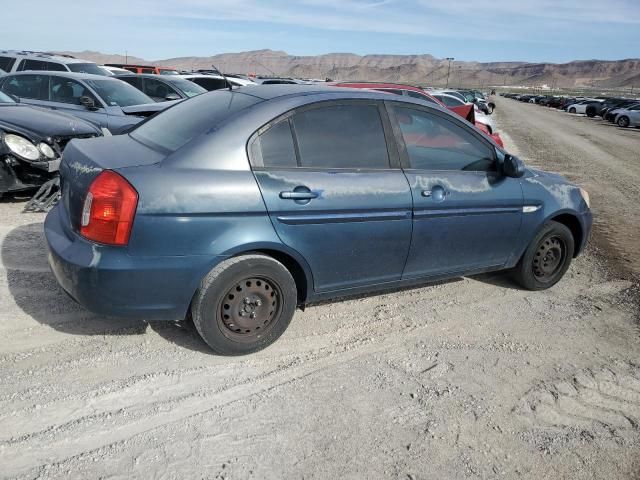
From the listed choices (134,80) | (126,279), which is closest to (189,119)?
(126,279)

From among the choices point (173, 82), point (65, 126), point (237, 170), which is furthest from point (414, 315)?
point (173, 82)

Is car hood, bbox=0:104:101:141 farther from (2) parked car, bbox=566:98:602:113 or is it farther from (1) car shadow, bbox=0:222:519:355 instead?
(2) parked car, bbox=566:98:602:113

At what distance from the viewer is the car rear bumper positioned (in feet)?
9.72

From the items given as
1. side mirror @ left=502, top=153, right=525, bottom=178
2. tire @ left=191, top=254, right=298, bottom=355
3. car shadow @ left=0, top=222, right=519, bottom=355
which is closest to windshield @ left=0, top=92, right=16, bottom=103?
car shadow @ left=0, top=222, right=519, bottom=355

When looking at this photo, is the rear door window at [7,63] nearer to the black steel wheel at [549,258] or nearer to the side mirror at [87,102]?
the side mirror at [87,102]

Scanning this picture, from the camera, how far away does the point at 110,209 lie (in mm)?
2951

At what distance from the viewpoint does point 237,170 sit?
10.5ft

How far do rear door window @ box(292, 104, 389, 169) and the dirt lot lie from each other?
1.20m

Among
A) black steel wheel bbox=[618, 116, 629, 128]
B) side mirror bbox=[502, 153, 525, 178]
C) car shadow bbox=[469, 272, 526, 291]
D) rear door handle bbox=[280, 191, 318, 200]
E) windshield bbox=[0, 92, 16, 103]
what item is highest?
side mirror bbox=[502, 153, 525, 178]

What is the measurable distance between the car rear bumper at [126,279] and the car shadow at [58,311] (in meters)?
0.39

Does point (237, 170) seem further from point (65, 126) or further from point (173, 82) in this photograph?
point (173, 82)

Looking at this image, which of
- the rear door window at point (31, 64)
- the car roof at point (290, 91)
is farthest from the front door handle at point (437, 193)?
the rear door window at point (31, 64)

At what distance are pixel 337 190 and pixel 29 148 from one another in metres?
4.27

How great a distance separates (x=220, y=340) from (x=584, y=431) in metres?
2.10
